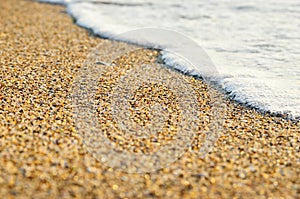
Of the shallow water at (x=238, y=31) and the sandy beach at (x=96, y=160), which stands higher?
the shallow water at (x=238, y=31)

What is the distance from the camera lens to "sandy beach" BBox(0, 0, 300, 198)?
2354mm

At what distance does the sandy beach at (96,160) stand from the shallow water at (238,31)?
0.46 m

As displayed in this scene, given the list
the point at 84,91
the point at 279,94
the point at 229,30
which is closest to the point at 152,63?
the point at 84,91

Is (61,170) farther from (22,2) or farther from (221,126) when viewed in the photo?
(22,2)

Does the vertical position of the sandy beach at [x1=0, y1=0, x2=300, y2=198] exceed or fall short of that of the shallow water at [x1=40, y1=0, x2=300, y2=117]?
it falls short

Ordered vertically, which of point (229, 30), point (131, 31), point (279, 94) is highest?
point (229, 30)

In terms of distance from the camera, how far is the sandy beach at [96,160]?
235 centimetres

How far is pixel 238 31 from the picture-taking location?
5824mm

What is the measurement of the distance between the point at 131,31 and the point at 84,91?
220cm

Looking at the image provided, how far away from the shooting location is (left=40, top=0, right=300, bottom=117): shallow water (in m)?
3.90

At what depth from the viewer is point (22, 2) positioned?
7184mm

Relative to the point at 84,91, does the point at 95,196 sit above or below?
below

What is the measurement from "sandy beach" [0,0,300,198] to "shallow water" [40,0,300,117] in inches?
18.0

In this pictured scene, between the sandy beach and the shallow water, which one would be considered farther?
the shallow water
